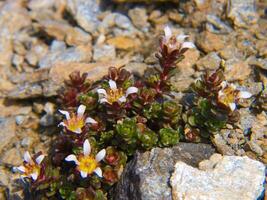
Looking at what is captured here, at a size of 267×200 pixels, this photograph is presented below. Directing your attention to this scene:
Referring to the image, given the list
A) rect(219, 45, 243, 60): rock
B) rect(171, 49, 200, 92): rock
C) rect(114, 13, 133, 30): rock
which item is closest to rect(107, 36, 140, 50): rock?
rect(114, 13, 133, 30): rock

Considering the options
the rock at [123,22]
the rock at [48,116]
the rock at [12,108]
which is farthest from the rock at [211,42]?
the rock at [12,108]

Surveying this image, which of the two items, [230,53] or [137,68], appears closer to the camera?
[230,53]

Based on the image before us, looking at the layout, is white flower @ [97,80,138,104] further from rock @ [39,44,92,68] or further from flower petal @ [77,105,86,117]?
rock @ [39,44,92,68]

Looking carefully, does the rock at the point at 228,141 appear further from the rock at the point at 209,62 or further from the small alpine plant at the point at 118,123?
the rock at the point at 209,62

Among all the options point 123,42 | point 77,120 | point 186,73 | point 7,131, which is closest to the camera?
point 77,120

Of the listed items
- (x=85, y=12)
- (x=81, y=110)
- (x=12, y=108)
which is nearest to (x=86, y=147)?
(x=81, y=110)

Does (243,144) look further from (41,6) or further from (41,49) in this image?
(41,6)

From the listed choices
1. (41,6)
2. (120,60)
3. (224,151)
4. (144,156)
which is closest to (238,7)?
(120,60)

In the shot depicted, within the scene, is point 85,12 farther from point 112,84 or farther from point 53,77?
point 112,84
